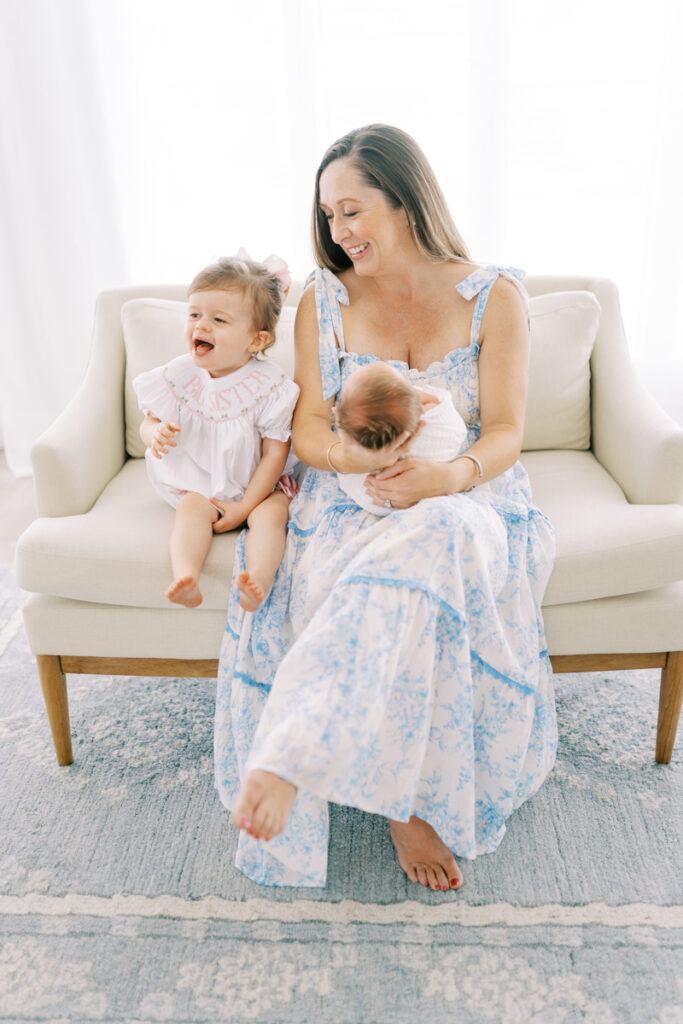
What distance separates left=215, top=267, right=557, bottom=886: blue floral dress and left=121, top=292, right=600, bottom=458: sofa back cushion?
341 millimetres

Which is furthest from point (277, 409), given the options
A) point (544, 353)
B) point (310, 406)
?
point (544, 353)

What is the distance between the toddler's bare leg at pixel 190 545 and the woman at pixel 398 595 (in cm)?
8

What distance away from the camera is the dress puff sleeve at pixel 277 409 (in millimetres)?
1765

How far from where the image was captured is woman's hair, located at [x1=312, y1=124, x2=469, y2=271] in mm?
1645

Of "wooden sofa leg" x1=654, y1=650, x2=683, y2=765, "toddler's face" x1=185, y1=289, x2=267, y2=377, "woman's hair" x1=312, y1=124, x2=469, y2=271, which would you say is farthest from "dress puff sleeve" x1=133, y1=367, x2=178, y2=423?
"wooden sofa leg" x1=654, y1=650, x2=683, y2=765

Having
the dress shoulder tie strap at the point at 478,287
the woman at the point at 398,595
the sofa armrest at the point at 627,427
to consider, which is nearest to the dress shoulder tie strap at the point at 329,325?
the woman at the point at 398,595

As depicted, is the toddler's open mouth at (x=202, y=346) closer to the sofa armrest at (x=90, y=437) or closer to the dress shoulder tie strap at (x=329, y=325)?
the dress shoulder tie strap at (x=329, y=325)

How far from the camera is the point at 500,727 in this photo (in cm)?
149

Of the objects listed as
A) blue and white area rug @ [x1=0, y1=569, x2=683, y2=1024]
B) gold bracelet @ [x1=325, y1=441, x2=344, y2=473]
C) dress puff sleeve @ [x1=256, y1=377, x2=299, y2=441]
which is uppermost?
dress puff sleeve @ [x1=256, y1=377, x2=299, y2=441]

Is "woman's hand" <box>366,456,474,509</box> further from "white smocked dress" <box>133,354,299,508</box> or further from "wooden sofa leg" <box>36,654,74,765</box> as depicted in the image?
"wooden sofa leg" <box>36,654,74,765</box>

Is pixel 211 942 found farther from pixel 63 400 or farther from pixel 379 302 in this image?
pixel 63 400

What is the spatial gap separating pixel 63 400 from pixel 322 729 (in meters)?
2.48

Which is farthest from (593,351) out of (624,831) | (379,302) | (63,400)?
(63,400)

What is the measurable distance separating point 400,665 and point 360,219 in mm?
870
